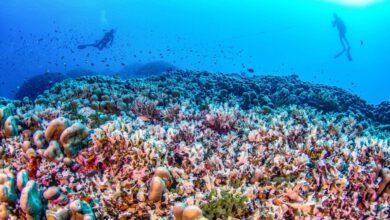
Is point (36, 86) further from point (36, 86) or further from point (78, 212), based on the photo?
point (78, 212)

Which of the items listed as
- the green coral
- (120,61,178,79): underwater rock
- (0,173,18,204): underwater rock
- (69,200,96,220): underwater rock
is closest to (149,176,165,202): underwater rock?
the green coral

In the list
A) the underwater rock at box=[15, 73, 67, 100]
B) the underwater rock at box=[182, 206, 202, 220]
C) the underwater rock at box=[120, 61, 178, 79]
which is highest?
the underwater rock at box=[120, 61, 178, 79]

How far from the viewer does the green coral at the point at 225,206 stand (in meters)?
2.62

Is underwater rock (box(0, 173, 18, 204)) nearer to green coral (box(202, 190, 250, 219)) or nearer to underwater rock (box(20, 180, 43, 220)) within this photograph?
underwater rock (box(20, 180, 43, 220))

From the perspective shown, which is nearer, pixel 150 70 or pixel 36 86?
pixel 36 86

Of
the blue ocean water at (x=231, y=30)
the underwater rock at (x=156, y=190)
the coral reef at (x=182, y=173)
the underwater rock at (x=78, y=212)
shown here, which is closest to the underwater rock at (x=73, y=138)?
the coral reef at (x=182, y=173)

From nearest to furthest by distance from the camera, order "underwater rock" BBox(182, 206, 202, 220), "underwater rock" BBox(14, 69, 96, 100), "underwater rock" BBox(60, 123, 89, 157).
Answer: "underwater rock" BBox(182, 206, 202, 220) → "underwater rock" BBox(60, 123, 89, 157) → "underwater rock" BBox(14, 69, 96, 100)

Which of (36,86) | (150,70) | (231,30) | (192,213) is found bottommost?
(192,213)

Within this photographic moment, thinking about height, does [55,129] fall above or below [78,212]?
above

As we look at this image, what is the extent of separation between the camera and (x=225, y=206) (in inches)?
107

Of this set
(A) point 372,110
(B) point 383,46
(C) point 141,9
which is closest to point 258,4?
(C) point 141,9

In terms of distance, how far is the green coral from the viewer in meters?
2.62

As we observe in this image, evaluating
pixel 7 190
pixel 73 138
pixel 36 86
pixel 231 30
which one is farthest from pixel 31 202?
pixel 231 30

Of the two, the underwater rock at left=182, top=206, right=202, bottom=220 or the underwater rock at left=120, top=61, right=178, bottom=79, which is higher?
the underwater rock at left=120, top=61, right=178, bottom=79
